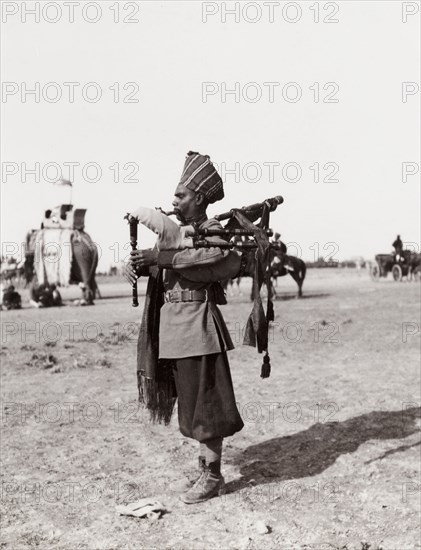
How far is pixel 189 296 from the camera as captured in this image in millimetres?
3912

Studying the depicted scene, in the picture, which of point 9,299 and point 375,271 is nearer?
point 9,299

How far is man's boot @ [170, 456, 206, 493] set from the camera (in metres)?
4.11

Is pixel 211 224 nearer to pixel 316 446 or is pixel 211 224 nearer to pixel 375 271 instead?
pixel 316 446

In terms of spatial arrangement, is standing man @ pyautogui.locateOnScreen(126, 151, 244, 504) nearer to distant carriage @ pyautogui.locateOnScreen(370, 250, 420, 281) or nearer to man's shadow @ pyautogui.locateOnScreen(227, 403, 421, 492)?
man's shadow @ pyautogui.locateOnScreen(227, 403, 421, 492)

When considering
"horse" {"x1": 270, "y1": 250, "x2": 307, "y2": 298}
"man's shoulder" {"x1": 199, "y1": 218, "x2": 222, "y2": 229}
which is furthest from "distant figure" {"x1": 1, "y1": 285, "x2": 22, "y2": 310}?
"man's shoulder" {"x1": 199, "y1": 218, "x2": 222, "y2": 229}

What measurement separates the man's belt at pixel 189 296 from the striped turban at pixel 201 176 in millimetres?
572

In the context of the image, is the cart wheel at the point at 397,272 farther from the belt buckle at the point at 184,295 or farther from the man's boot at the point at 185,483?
the belt buckle at the point at 184,295

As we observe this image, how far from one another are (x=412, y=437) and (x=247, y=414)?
1.50 meters

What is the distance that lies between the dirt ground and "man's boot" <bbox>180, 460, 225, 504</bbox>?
0.22 feet

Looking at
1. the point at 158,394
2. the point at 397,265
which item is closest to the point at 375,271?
the point at 397,265

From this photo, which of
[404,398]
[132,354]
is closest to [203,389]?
[404,398]

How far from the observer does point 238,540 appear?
343 centimetres

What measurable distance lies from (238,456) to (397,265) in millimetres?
28968

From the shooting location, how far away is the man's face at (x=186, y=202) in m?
3.86
